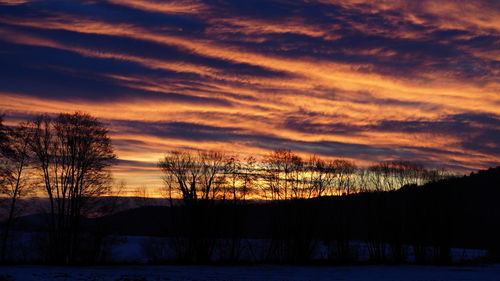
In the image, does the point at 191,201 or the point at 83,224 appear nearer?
the point at 83,224

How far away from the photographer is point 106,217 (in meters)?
62.6

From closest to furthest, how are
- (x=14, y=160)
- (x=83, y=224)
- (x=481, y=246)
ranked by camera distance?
(x=14, y=160) → (x=83, y=224) → (x=481, y=246)

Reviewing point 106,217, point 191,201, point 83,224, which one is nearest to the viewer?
point 83,224

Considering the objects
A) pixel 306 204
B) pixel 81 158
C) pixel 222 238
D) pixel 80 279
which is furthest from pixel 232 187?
pixel 80 279

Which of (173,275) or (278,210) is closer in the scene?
(173,275)

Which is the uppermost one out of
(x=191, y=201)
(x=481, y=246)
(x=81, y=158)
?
(x=81, y=158)

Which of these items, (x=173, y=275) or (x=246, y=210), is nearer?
(x=173, y=275)

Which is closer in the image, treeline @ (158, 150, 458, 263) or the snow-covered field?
the snow-covered field

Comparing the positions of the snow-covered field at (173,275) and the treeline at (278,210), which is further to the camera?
the treeline at (278,210)

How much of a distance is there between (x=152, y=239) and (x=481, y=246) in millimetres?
106329

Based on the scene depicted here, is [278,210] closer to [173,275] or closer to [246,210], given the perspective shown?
[246,210]

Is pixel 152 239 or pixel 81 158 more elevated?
pixel 81 158

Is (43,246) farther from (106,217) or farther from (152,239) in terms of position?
(152,239)

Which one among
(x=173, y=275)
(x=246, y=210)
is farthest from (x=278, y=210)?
(x=173, y=275)
